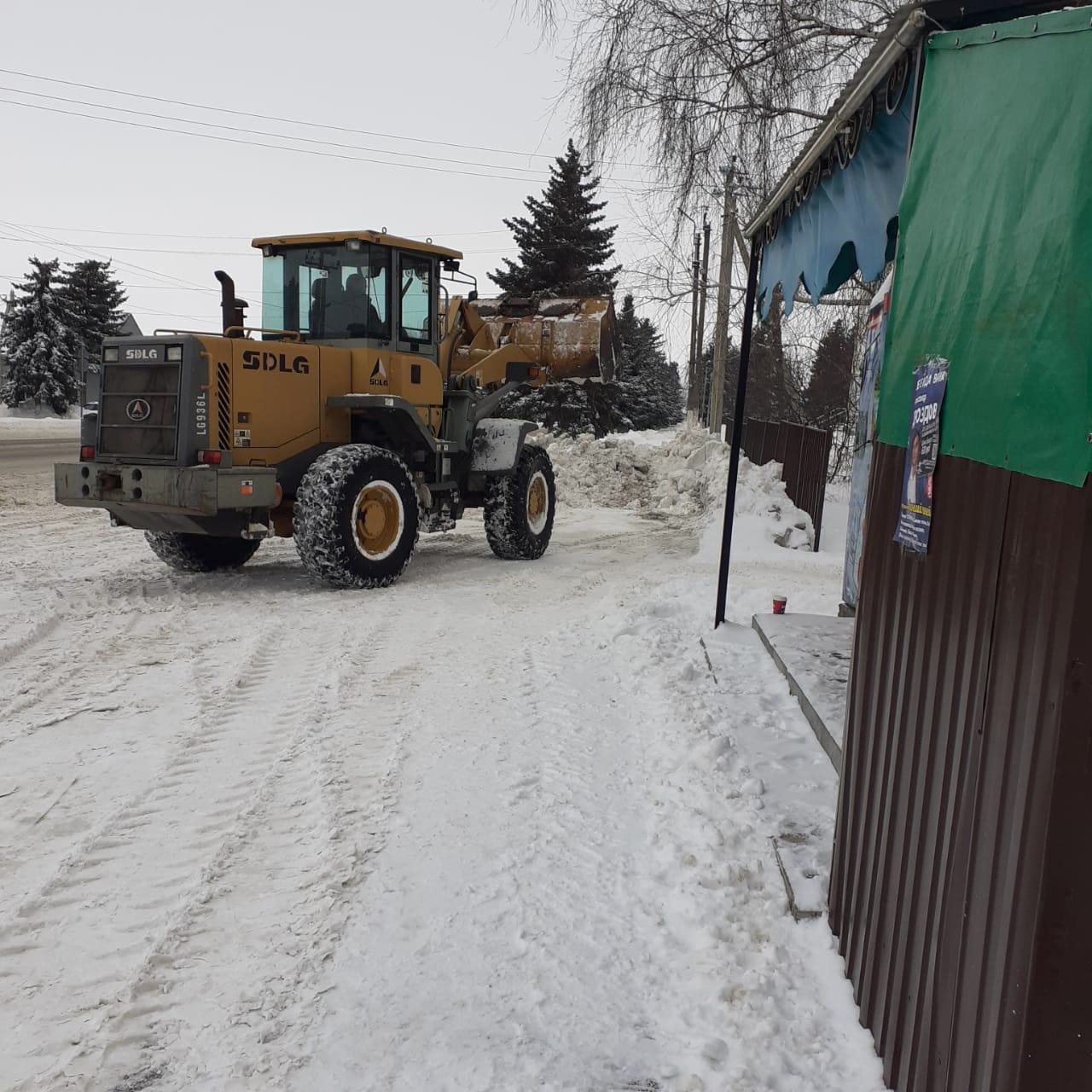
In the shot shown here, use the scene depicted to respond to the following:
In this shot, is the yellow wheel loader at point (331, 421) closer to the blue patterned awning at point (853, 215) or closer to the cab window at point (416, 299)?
the cab window at point (416, 299)

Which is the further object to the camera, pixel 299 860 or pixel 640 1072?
pixel 299 860

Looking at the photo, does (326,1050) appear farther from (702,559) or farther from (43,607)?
(702,559)

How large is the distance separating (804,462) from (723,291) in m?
5.91

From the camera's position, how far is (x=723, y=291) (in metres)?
17.6

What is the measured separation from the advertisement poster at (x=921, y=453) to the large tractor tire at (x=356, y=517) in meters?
5.94

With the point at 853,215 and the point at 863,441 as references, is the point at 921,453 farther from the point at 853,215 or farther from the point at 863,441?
the point at 863,441

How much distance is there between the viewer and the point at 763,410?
28375mm

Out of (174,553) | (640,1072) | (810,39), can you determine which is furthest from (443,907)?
(810,39)

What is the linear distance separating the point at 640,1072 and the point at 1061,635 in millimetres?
1528

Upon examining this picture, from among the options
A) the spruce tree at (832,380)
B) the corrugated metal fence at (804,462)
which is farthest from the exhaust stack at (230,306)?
the spruce tree at (832,380)

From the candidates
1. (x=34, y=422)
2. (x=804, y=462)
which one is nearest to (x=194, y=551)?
(x=804, y=462)

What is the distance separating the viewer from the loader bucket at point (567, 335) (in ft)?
37.0

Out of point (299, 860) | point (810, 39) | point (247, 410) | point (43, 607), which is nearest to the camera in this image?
point (299, 860)

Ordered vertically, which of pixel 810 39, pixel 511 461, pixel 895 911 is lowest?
pixel 895 911
